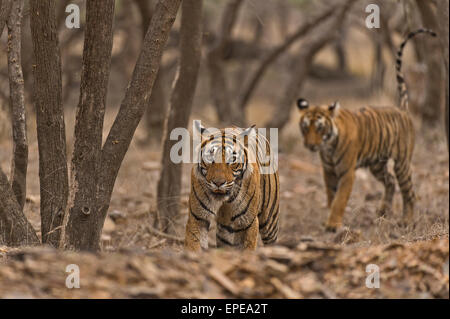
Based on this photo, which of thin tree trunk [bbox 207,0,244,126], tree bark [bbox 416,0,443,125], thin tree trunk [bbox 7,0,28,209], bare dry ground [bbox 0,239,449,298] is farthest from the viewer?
thin tree trunk [bbox 207,0,244,126]

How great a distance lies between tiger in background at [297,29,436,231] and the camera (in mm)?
7078

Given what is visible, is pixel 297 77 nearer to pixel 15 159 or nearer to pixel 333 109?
pixel 333 109

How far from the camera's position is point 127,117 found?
4.30 metres

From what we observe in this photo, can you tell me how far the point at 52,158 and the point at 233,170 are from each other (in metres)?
1.21

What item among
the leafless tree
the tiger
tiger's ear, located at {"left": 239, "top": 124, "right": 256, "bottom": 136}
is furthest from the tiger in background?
the leafless tree

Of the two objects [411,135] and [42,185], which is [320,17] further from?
[42,185]

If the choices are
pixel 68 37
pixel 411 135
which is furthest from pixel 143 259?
pixel 68 37

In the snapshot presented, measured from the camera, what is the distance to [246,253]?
10.6 ft

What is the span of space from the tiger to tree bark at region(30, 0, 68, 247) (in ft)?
2.90

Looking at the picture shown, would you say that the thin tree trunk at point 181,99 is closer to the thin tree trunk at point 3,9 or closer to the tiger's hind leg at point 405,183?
the thin tree trunk at point 3,9

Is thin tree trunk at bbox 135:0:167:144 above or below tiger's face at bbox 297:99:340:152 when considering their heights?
above

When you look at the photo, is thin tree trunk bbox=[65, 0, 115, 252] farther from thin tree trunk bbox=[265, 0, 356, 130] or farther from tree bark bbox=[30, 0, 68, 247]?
thin tree trunk bbox=[265, 0, 356, 130]

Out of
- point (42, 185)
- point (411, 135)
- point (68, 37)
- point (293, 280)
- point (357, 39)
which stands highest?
point (357, 39)

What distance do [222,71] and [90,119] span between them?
7338mm
